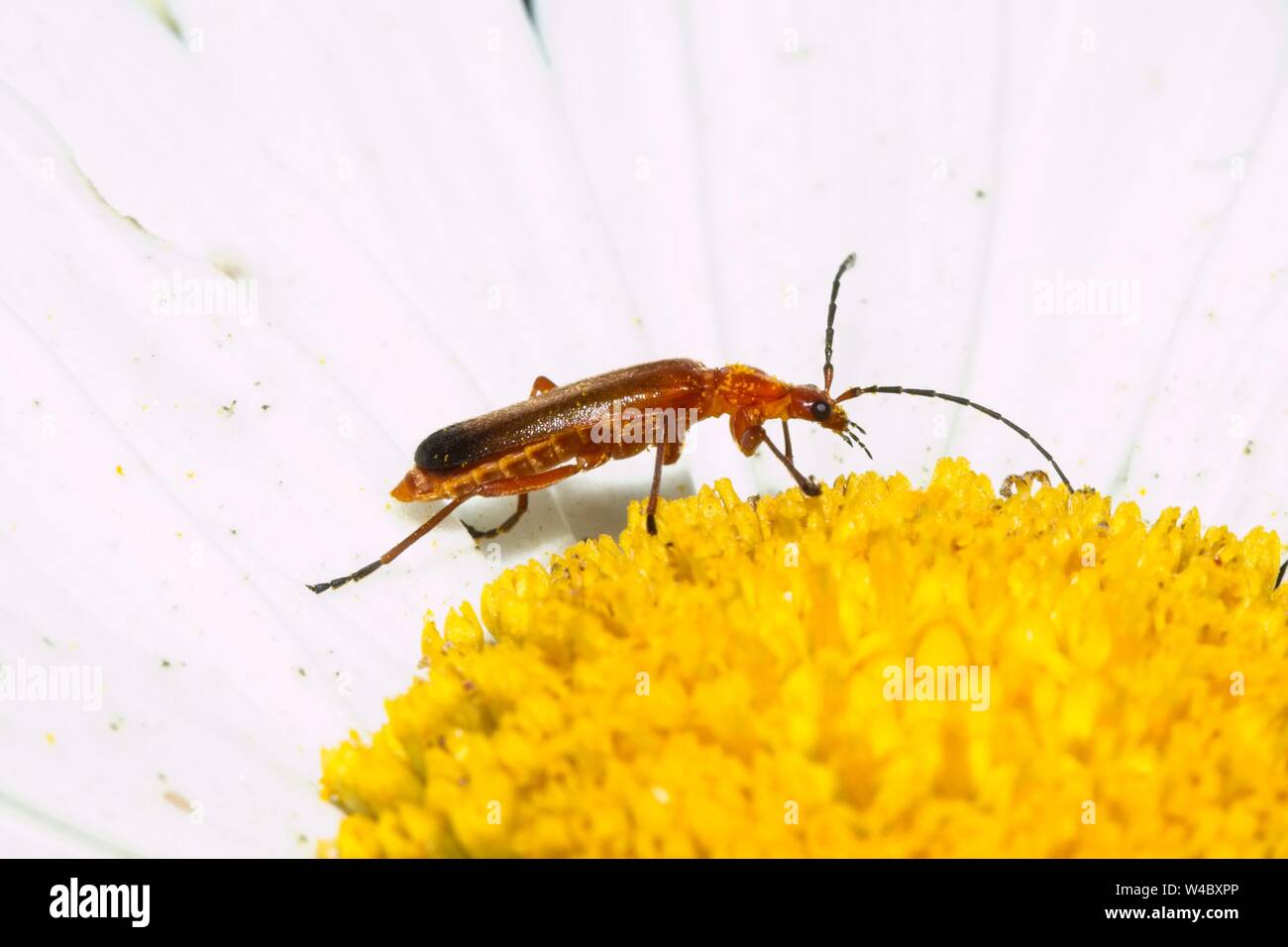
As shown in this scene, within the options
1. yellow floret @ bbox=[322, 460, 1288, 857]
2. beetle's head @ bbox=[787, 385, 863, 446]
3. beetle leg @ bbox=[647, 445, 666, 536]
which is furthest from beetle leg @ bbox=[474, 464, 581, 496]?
beetle's head @ bbox=[787, 385, 863, 446]

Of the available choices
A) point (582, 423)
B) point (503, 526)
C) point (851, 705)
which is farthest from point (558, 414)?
point (851, 705)

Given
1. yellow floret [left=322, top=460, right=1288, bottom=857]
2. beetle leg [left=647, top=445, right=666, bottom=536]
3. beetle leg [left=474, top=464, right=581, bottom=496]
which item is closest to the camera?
yellow floret [left=322, top=460, right=1288, bottom=857]

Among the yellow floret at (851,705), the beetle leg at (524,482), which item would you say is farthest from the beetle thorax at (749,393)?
the yellow floret at (851,705)

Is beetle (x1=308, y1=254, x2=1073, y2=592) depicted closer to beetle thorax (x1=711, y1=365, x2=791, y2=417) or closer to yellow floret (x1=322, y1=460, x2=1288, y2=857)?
beetle thorax (x1=711, y1=365, x2=791, y2=417)

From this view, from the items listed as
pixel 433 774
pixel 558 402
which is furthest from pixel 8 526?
pixel 558 402

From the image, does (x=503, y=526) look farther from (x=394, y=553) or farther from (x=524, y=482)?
(x=394, y=553)

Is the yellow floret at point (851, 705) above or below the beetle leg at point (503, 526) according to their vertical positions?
below

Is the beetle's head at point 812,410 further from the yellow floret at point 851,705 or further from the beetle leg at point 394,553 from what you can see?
the beetle leg at point 394,553
